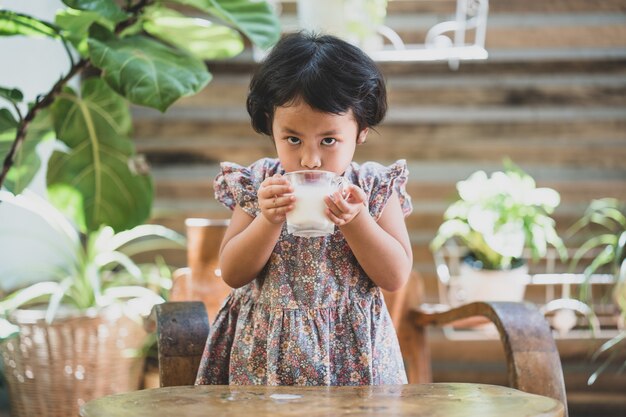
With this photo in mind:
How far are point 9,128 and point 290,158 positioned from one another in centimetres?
98

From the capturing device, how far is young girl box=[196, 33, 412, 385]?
1540 millimetres

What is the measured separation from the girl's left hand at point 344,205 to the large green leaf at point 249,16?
821 mm

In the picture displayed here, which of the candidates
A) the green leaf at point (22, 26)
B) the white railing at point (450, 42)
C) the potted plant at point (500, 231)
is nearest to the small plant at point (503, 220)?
the potted plant at point (500, 231)

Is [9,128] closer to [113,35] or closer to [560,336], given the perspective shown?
[113,35]

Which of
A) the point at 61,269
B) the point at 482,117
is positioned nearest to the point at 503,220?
the point at 482,117

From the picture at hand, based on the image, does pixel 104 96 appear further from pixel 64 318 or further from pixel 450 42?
pixel 450 42

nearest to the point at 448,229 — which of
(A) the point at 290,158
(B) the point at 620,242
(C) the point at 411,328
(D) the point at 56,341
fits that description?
(B) the point at 620,242

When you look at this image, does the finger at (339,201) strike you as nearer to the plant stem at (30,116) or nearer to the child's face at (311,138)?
the child's face at (311,138)

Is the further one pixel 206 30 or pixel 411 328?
pixel 206 30

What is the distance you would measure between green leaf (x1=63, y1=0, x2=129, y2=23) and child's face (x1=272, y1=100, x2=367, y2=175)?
725 mm

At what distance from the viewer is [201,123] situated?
358 cm

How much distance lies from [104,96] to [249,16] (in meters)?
0.50

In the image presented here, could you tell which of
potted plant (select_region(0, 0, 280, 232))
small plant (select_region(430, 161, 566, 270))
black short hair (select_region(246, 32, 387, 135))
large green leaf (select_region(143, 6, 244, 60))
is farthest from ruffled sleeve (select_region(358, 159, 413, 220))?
small plant (select_region(430, 161, 566, 270))

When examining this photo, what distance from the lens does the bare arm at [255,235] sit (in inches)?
56.9
